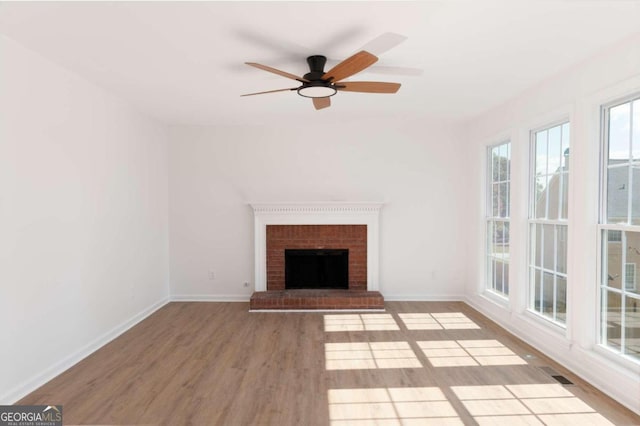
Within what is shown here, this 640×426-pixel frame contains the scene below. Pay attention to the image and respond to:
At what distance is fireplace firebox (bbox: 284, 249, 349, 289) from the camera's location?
5.38 m

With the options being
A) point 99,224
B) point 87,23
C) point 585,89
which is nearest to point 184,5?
point 87,23

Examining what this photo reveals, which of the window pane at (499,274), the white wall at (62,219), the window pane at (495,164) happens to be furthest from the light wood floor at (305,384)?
the window pane at (495,164)

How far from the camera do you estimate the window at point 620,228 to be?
2623mm

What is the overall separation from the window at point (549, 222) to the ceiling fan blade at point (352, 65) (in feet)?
7.10

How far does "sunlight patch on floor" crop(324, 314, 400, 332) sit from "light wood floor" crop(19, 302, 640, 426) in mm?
137

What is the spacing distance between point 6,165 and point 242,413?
95.5 inches

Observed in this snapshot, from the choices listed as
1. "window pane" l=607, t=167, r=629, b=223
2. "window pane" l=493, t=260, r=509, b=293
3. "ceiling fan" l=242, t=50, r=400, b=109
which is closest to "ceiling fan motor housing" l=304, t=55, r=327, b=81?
"ceiling fan" l=242, t=50, r=400, b=109

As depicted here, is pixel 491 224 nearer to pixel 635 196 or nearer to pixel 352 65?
pixel 635 196

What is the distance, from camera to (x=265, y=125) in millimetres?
5336

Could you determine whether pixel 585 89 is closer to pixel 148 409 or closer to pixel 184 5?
pixel 184 5

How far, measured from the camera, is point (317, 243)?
5.35 meters

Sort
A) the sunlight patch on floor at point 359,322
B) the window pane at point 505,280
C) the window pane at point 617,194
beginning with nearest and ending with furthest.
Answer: the window pane at point 617,194 → the sunlight patch on floor at point 359,322 → the window pane at point 505,280

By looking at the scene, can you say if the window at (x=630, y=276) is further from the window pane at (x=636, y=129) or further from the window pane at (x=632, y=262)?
the window pane at (x=636, y=129)

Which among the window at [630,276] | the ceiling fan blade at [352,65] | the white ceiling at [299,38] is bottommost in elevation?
the window at [630,276]
